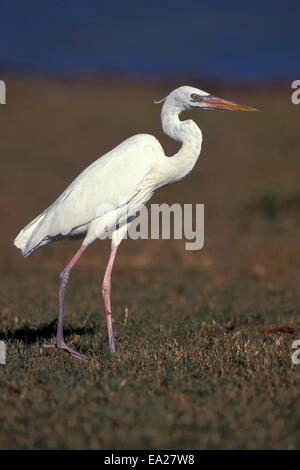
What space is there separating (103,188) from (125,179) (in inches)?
9.1

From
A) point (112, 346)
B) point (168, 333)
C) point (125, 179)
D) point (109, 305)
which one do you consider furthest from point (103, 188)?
point (168, 333)

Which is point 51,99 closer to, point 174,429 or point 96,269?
point 96,269

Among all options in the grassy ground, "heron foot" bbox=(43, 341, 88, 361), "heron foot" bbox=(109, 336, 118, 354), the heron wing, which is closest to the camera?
the grassy ground

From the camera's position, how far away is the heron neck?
5535 millimetres

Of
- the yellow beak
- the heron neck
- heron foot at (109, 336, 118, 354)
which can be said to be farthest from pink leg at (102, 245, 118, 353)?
the yellow beak

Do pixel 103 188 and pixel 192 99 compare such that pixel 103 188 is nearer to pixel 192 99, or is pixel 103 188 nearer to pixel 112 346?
pixel 192 99

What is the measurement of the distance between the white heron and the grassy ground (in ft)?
3.16

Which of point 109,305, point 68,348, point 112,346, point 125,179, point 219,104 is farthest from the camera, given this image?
point 109,305

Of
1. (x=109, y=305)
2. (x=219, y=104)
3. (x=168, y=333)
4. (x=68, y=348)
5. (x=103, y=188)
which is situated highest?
(x=219, y=104)

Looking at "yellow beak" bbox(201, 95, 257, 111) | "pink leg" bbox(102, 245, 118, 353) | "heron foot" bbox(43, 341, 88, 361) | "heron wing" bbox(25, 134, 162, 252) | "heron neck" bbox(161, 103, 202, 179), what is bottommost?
"heron foot" bbox(43, 341, 88, 361)

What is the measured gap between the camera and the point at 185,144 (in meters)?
5.57

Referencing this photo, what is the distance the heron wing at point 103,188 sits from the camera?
5.51 m

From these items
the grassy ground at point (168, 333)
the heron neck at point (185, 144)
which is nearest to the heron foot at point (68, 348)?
the grassy ground at point (168, 333)

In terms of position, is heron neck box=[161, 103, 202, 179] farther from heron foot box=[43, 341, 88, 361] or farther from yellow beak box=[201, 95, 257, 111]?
heron foot box=[43, 341, 88, 361]
